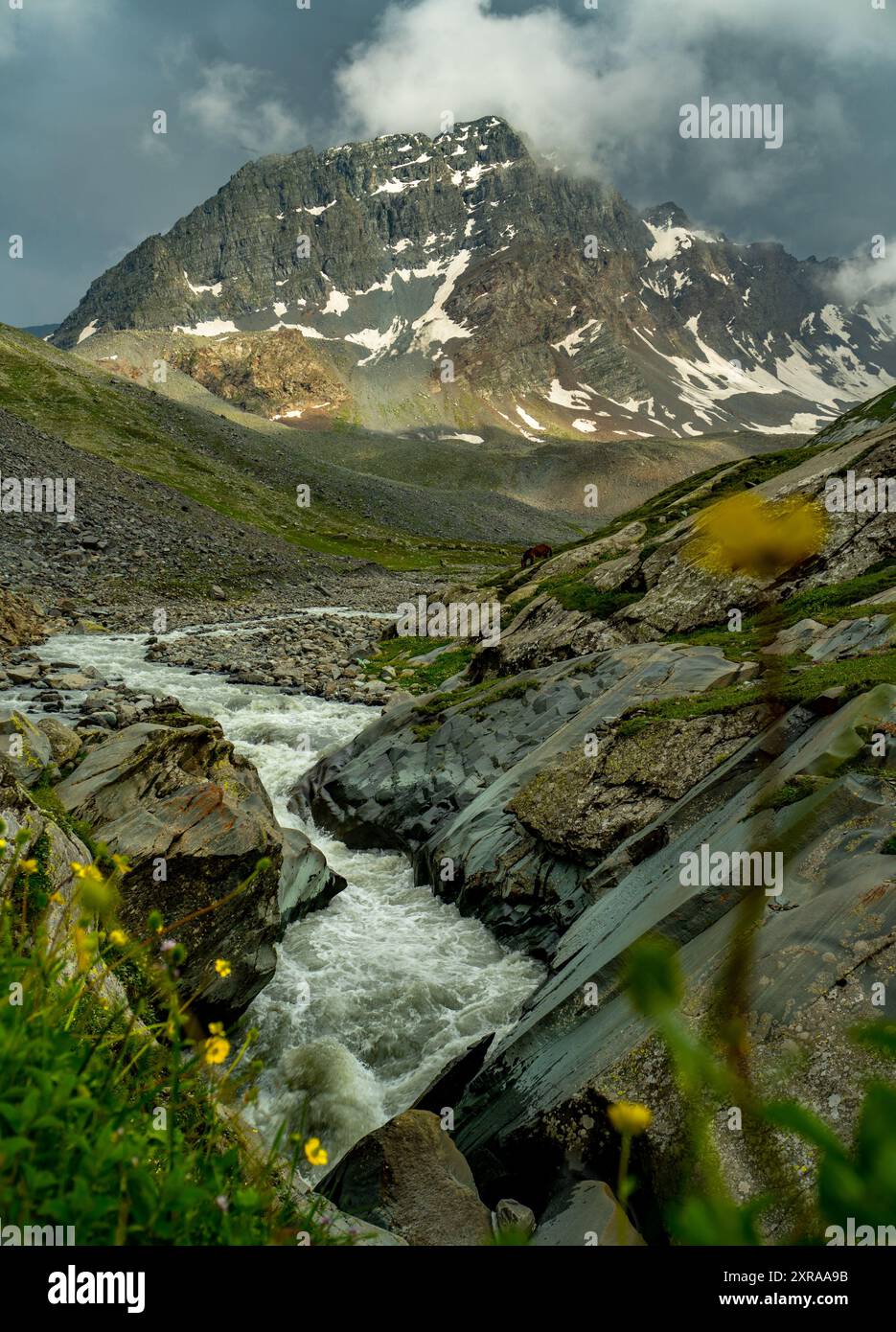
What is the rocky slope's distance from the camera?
5750 mm

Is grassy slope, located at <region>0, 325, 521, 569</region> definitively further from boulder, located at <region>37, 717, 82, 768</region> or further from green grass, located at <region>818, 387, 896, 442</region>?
boulder, located at <region>37, 717, 82, 768</region>

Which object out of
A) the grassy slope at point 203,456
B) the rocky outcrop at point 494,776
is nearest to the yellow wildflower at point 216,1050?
the rocky outcrop at point 494,776

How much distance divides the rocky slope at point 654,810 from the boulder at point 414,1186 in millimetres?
749

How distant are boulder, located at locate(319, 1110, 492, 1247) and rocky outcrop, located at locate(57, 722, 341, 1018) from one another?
387 centimetres

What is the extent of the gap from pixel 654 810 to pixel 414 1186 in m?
7.07

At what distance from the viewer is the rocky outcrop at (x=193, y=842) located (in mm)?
10195

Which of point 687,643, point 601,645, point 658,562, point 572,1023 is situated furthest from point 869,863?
point 658,562

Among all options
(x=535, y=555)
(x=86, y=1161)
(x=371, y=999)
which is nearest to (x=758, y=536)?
(x=86, y=1161)

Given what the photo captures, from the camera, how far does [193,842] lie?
10.8 meters

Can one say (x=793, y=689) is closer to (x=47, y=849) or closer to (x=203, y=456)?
(x=47, y=849)

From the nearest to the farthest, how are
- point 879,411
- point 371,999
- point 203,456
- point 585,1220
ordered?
point 585,1220 → point 371,999 → point 879,411 → point 203,456

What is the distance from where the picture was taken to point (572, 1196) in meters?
5.93
